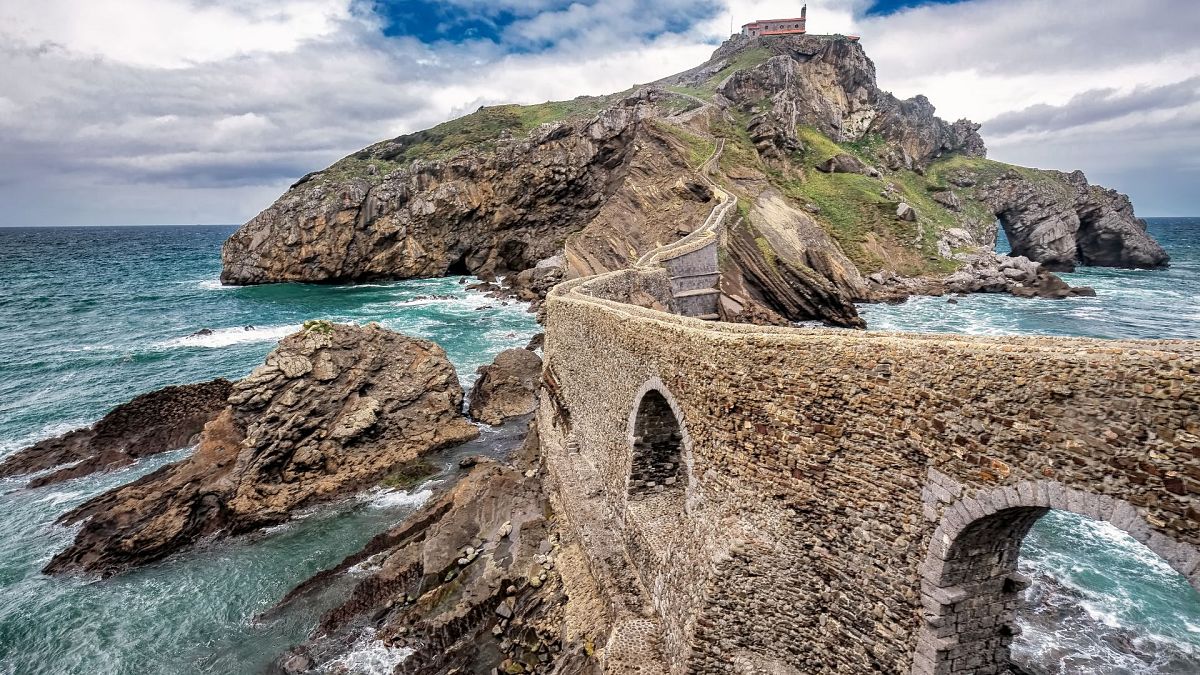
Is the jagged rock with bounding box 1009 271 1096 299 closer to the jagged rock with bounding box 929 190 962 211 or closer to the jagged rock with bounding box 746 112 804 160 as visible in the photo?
the jagged rock with bounding box 929 190 962 211

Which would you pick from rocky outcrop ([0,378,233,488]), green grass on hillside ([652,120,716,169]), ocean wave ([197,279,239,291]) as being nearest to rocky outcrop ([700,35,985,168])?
green grass on hillside ([652,120,716,169])

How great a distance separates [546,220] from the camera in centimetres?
7181

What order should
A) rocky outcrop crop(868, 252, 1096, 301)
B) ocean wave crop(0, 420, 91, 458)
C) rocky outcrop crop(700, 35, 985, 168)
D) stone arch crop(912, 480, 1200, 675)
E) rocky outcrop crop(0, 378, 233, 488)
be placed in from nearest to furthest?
stone arch crop(912, 480, 1200, 675)
rocky outcrop crop(0, 378, 233, 488)
ocean wave crop(0, 420, 91, 458)
rocky outcrop crop(868, 252, 1096, 301)
rocky outcrop crop(700, 35, 985, 168)

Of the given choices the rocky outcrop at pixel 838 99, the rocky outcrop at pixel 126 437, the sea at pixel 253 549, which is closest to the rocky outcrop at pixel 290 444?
the sea at pixel 253 549

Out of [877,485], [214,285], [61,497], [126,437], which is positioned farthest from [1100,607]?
[214,285]

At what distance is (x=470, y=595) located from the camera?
13.2 metres

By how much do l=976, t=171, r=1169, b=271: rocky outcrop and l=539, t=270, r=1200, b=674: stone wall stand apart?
8000 cm

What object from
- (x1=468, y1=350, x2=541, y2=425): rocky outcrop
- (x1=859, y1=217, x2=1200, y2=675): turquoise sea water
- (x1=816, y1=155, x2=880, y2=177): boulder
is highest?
(x1=816, y1=155, x2=880, y2=177): boulder

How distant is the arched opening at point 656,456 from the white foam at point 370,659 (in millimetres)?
6357

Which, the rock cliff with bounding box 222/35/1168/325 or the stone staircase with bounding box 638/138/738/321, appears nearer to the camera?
the stone staircase with bounding box 638/138/738/321

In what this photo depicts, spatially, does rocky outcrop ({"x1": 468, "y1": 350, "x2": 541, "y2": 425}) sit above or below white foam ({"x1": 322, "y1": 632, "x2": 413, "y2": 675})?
above

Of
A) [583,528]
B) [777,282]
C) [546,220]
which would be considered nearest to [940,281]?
[777,282]

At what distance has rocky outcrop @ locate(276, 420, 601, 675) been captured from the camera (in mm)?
12031

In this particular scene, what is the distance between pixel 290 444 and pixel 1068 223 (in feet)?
287
